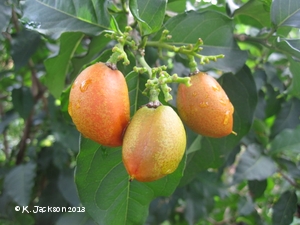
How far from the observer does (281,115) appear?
1.54 meters

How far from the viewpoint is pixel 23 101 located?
5.56ft

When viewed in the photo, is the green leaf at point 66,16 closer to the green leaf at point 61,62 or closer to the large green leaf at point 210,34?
the green leaf at point 61,62

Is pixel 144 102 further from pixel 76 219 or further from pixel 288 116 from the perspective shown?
pixel 288 116

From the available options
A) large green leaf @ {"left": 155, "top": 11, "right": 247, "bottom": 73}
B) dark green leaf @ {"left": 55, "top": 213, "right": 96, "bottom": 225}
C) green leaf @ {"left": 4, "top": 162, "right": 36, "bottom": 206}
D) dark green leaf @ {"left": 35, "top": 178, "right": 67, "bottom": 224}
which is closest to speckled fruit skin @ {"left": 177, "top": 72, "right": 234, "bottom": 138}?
large green leaf @ {"left": 155, "top": 11, "right": 247, "bottom": 73}

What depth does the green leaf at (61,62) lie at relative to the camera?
1133mm

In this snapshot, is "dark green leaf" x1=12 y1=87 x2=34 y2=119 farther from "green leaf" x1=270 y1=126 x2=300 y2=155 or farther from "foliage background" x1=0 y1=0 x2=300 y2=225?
"green leaf" x1=270 y1=126 x2=300 y2=155

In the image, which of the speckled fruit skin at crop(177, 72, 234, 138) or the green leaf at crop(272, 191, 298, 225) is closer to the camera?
the speckled fruit skin at crop(177, 72, 234, 138)

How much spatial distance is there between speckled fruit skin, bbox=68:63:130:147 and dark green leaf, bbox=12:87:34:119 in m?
1.02

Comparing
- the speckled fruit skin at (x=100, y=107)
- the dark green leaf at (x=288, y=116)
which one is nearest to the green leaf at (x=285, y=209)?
the dark green leaf at (x=288, y=116)

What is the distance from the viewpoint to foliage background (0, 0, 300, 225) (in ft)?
3.17

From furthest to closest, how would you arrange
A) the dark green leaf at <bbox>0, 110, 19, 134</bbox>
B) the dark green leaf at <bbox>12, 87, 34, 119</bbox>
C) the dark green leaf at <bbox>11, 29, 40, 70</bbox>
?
the dark green leaf at <bbox>0, 110, 19, 134</bbox>
the dark green leaf at <bbox>12, 87, 34, 119</bbox>
the dark green leaf at <bbox>11, 29, 40, 70</bbox>

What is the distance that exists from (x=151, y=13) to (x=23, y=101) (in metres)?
1.01

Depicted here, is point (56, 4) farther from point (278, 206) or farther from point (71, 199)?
point (278, 206)

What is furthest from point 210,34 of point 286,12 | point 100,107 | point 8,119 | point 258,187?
point 8,119
